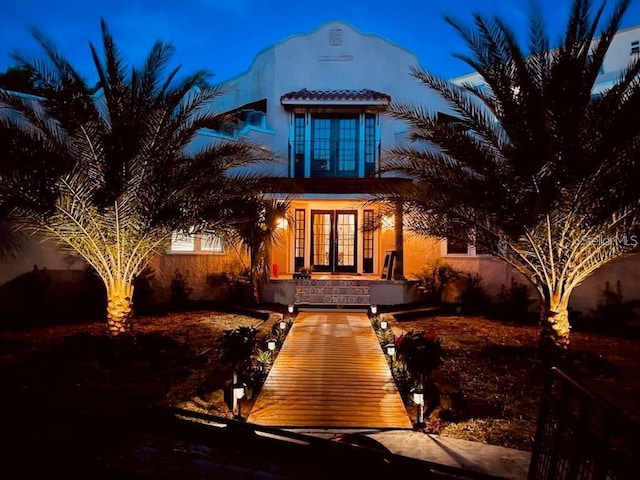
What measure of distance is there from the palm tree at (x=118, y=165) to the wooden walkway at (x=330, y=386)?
3.53 m

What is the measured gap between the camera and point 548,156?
8.14 meters

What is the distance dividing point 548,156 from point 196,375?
677 cm

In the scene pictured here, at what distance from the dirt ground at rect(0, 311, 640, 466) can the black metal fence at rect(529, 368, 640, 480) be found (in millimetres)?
1493

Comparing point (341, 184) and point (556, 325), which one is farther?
Answer: point (341, 184)

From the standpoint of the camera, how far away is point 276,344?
33.0ft

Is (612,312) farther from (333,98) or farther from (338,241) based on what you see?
(333,98)

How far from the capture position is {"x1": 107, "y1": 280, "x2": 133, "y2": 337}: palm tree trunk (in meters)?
10.1

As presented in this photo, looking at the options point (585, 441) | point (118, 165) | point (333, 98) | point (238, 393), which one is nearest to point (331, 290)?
point (333, 98)

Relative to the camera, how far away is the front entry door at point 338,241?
18.5 meters

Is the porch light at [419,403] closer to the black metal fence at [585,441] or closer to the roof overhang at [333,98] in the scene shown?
the black metal fence at [585,441]

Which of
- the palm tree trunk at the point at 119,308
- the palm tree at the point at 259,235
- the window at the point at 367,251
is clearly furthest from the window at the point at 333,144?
the palm tree trunk at the point at 119,308

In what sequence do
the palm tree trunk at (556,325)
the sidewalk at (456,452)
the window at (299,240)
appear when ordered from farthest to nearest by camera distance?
the window at (299,240)
the palm tree trunk at (556,325)
the sidewalk at (456,452)

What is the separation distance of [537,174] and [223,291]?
10658 millimetres

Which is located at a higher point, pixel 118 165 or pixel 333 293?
pixel 118 165
